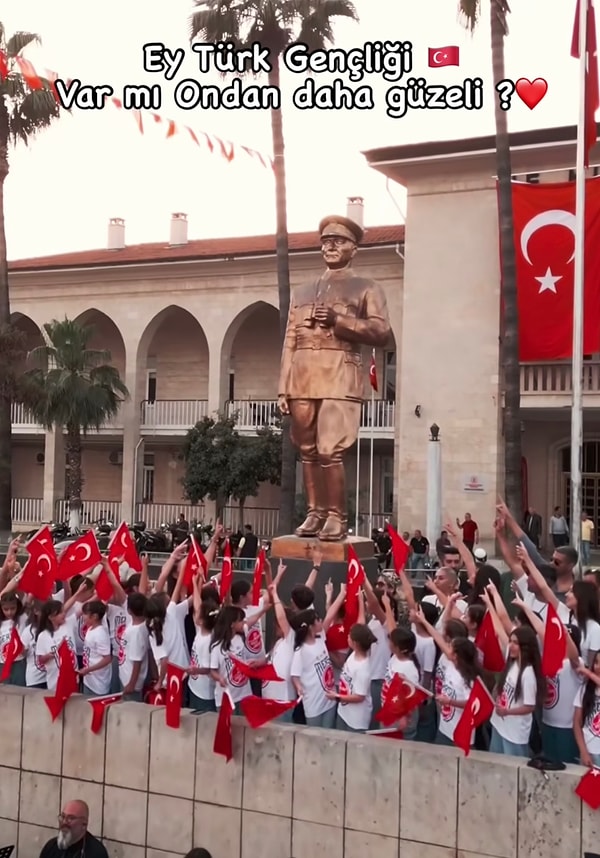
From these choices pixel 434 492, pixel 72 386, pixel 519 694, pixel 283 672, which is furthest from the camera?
pixel 72 386

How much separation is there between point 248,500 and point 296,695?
24743 millimetres

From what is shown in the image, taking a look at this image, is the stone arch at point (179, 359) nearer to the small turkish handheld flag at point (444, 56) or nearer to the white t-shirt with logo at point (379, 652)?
the small turkish handheld flag at point (444, 56)

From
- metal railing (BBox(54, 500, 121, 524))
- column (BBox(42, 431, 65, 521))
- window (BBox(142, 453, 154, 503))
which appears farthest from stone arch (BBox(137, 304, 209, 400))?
metal railing (BBox(54, 500, 121, 524))

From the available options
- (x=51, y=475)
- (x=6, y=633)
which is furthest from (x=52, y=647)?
(x=51, y=475)

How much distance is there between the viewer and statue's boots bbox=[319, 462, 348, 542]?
874cm

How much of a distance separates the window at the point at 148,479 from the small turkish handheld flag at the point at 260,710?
27.5 m

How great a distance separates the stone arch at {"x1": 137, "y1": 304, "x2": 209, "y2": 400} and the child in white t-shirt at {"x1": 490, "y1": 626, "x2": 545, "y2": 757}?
90.0 ft

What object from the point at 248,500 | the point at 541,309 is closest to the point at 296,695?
the point at 541,309

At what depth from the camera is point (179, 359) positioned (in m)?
33.3

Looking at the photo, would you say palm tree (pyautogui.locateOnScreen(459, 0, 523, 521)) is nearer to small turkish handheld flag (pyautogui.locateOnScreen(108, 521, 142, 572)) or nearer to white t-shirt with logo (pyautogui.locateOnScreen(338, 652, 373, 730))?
small turkish handheld flag (pyautogui.locateOnScreen(108, 521, 142, 572))

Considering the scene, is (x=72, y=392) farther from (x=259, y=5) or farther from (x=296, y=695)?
(x=296, y=695)

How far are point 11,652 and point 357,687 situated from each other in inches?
107

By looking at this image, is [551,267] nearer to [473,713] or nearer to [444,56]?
[444,56]

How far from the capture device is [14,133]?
88.7 feet
